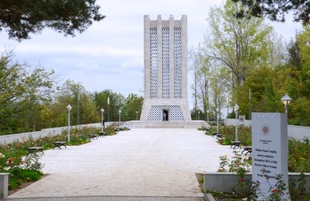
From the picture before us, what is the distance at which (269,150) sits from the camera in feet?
24.9

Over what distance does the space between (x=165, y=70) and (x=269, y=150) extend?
54.2 meters

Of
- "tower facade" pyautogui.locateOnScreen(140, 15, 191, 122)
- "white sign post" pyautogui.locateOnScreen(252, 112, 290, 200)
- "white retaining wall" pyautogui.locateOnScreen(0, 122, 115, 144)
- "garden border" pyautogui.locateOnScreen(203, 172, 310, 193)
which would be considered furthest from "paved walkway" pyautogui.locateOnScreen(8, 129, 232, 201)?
"tower facade" pyautogui.locateOnScreen(140, 15, 191, 122)

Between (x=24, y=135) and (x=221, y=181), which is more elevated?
(x=24, y=135)

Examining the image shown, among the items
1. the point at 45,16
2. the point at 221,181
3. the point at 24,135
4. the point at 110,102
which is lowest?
the point at 221,181

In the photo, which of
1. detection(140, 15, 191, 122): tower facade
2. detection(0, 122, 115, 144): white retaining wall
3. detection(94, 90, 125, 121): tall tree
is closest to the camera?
detection(0, 122, 115, 144): white retaining wall

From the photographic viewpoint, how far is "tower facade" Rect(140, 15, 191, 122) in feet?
201

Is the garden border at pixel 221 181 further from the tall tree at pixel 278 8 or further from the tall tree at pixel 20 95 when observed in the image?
the tall tree at pixel 20 95

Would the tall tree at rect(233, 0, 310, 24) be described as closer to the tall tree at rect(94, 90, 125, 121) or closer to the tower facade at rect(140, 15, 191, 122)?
the tower facade at rect(140, 15, 191, 122)

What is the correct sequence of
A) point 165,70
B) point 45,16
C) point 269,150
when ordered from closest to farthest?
1. point 269,150
2. point 45,16
3. point 165,70

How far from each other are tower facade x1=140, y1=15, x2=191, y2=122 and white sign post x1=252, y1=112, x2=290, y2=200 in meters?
53.4

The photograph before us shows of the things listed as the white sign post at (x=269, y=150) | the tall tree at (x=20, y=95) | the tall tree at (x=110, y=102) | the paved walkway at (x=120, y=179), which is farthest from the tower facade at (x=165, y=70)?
the white sign post at (x=269, y=150)

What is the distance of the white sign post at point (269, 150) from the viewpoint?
7.43m

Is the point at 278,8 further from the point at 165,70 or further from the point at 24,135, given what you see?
the point at 165,70

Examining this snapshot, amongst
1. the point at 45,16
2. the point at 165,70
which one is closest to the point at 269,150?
the point at 45,16
